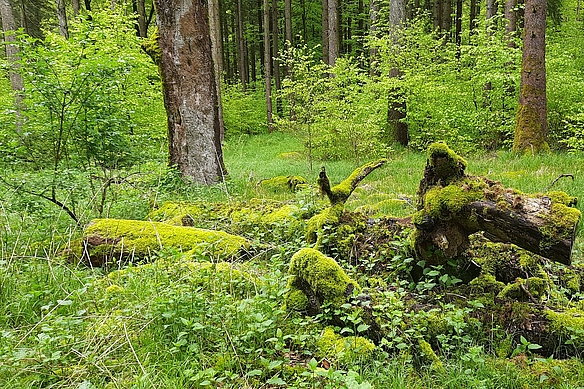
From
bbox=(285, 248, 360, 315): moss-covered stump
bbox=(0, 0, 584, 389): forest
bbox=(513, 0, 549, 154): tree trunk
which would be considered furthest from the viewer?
bbox=(513, 0, 549, 154): tree trunk

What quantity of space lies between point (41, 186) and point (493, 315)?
14.9ft

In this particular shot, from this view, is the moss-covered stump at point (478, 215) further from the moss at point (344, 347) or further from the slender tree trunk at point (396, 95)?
the slender tree trunk at point (396, 95)

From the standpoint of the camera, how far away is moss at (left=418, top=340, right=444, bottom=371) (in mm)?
2175

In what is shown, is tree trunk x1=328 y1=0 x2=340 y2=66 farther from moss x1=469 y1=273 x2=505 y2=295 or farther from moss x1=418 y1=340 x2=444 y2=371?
moss x1=418 y1=340 x2=444 y2=371

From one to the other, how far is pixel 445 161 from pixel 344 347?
1.32m

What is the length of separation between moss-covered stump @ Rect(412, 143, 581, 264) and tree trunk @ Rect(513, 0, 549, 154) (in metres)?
6.97

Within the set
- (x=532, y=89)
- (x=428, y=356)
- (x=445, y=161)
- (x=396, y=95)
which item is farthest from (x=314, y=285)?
(x=396, y=95)

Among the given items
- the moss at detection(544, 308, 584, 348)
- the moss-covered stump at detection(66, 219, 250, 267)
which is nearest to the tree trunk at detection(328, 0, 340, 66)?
the moss-covered stump at detection(66, 219, 250, 267)

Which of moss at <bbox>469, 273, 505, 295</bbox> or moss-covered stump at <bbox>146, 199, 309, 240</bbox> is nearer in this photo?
moss at <bbox>469, 273, 505, 295</bbox>

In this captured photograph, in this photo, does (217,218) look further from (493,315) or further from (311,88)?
(311,88)

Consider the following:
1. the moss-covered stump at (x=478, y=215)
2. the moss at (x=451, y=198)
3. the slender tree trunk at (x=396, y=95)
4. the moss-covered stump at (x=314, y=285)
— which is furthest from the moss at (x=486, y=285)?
the slender tree trunk at (x=396, y=95)

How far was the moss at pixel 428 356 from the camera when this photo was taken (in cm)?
217

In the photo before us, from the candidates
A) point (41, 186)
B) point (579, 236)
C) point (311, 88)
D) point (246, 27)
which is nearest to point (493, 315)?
point (579, 236)

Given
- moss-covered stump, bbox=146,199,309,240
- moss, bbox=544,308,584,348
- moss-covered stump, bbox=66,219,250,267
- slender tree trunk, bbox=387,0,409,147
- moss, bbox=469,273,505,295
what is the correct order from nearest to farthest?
moss, bbox=544,308,584,348, moss, bbox=469,273,505,295, moss-covered stump, bbox=66,219,250,267, moss-covered stump, bbox=146,199,309,240, slender tree trunk, bbox=387,0,409,147
